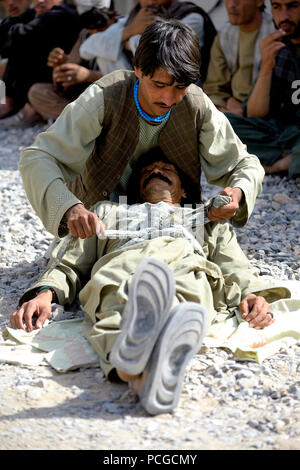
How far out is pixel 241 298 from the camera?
3.64 meters

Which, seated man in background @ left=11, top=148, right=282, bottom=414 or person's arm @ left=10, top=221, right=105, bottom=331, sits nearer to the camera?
seated man in background @ left=11, top=148, right=282, bottom=414

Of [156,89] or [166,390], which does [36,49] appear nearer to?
[156,89]

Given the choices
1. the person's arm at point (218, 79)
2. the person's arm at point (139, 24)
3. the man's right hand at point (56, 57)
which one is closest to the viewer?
the person's arm at point (218, 79)

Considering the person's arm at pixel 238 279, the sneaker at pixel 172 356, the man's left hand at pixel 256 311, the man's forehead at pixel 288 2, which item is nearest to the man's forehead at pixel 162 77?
the person's arm at pixel 238 279

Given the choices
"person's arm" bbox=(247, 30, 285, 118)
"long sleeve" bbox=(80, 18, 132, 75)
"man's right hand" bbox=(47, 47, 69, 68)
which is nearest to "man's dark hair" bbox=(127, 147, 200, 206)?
"person's arm" bbox=(247, 30, 285, 118)

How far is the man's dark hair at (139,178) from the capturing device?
3992 mm

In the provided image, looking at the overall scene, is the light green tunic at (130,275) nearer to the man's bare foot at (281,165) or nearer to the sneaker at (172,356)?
the sneaker at (172,356)

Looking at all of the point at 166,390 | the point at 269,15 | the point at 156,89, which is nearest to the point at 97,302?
the point at 166,390

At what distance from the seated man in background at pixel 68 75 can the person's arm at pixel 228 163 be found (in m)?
3.97

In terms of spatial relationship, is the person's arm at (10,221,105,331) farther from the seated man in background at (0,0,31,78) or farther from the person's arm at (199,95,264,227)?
the seated man in background at (0,0,31,78)

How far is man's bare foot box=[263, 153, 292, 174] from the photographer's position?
19.9 ft

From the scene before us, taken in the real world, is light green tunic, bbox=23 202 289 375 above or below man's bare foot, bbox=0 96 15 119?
above

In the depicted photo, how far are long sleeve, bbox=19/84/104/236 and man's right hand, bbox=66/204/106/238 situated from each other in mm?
194

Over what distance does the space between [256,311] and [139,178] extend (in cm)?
97
